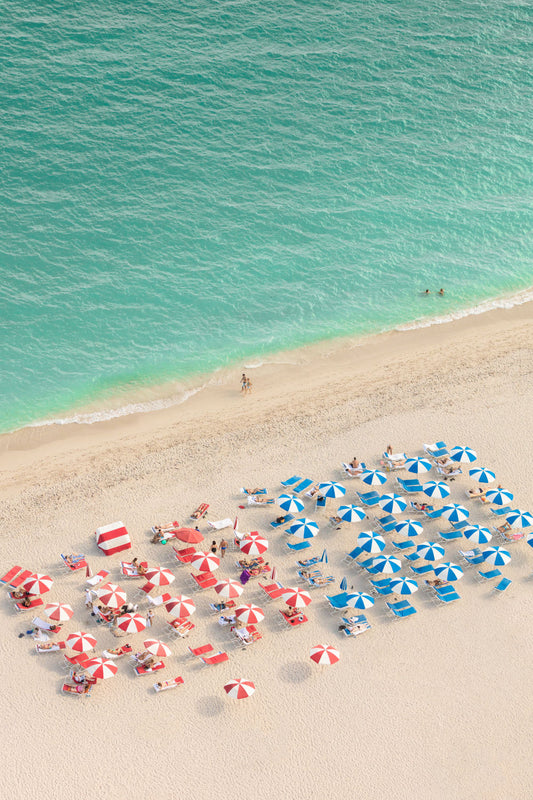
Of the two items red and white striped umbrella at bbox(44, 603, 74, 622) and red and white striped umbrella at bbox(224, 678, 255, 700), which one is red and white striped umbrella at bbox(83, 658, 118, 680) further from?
red and white striped umbrella at bbox(224, 678, 255, 700)

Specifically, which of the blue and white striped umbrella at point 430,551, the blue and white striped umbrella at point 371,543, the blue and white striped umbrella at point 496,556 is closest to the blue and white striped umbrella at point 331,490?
the blue and white striped umbrella at point 371,543

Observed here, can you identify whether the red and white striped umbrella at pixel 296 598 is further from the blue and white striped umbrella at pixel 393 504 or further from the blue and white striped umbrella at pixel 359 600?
the blue and white striped umbrella at pixel 393 504

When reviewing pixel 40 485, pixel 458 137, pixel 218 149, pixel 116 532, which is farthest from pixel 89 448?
pixel 458 137

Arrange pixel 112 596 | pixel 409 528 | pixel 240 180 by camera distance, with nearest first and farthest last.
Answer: pixel 112 596 < pixel 409 528 < pixel 240 180

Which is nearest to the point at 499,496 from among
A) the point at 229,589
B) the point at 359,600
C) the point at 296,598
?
the point at 359,600

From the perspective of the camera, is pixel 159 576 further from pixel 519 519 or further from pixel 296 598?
pixel 519 519
